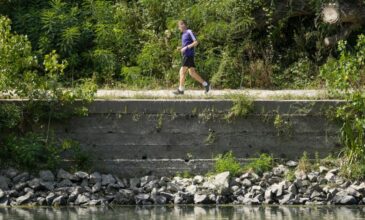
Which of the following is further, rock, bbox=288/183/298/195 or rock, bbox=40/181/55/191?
rock, bbox=40/181/55/191

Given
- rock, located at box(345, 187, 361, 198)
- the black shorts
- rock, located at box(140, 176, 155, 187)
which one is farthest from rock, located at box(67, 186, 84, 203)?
rock, located at box(345, 187, 361, 198)

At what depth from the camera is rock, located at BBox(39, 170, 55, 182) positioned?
822 inches

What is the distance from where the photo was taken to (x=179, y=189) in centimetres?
2077

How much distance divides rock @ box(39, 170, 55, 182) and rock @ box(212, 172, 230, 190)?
305 centimetres

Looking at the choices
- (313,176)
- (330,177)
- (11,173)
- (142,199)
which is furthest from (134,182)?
(330,177)

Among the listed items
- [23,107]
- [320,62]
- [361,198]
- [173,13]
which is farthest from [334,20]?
[23,107]

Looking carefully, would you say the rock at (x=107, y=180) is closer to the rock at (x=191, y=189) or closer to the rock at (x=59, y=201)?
the rock at (x=59, y=201)

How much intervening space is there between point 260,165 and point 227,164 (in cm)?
63

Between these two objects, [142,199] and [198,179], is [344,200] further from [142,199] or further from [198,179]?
[142,199]

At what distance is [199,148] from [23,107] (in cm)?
353

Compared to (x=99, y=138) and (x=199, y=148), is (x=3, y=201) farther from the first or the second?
(x=199, y=148)

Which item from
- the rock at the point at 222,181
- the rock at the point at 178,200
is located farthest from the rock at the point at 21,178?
the rock at the point at 222,181

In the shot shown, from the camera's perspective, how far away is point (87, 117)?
21.8 m

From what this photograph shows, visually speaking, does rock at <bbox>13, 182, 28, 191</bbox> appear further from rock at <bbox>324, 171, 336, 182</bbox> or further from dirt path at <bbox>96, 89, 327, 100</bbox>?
rock at <bbox>324, 171, 336, 182</bbox>
